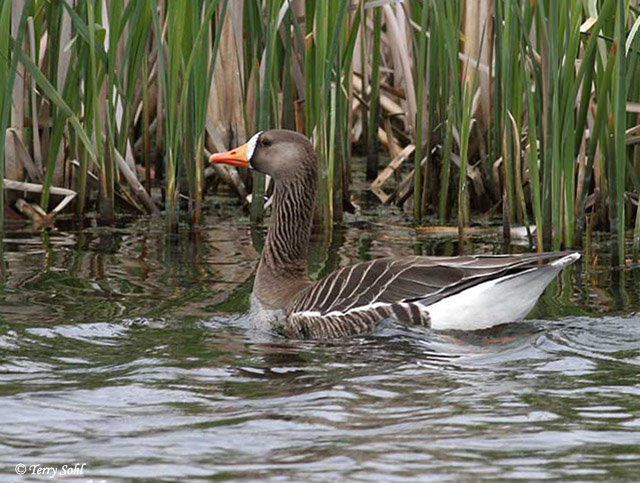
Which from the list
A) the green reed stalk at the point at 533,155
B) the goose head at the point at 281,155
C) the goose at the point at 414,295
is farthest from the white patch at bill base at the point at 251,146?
the green reed stalk at the point at 533,155

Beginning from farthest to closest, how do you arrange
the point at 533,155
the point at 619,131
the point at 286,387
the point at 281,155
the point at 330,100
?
the point at 330,100 → the point at 281,155 → the point at 533,155 → the point at 619,131 → the point at 286,387

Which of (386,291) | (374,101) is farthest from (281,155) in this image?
(374,101)

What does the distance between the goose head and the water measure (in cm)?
82

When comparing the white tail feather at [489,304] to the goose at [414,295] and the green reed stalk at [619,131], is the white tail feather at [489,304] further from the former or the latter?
the green reed stalk at [619,131]

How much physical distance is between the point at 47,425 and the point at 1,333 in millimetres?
1752

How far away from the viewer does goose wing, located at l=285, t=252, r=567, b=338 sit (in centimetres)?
696

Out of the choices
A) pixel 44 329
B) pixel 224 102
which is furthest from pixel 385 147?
pixel 44 329

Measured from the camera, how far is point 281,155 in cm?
797

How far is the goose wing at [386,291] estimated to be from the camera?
696 centimetres

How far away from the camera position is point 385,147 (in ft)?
42.7

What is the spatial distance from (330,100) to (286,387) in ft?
12.4

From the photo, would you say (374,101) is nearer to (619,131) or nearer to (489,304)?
(619,131)

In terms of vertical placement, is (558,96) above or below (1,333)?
above

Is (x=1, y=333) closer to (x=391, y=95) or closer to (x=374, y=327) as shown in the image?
(x=374, y=327)
